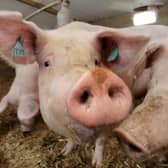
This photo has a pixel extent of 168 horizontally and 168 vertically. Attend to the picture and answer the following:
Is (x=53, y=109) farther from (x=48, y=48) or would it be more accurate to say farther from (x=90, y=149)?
(x=90, y=149)

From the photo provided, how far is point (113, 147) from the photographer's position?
5.41 feet

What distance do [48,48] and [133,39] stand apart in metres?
0.39

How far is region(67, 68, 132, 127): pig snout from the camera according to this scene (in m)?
1.09

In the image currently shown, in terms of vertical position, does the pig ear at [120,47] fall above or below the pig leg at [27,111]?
above

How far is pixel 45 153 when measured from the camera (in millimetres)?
1800

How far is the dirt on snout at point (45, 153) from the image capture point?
60.7 inches

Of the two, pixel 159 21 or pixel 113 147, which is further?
pixel 159 21

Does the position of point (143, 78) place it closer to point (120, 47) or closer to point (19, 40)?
point (120, 47)

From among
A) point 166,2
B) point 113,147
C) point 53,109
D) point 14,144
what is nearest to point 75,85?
point 53,109

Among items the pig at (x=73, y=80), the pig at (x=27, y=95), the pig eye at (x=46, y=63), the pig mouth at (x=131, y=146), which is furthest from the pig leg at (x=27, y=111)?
the pig mouth at (x=131, y=146)

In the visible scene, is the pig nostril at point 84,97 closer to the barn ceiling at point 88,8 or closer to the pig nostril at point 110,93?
the pig nostril at point 110,93

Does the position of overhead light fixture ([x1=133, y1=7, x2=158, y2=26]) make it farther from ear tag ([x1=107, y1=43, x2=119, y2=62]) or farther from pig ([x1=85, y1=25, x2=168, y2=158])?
ear tag ([x1=107, y1=43, x2=119, y2=62])

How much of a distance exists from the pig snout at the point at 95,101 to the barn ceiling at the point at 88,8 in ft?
8.21

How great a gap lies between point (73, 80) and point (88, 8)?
10.2 feet
